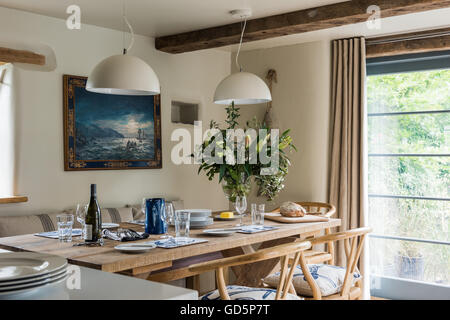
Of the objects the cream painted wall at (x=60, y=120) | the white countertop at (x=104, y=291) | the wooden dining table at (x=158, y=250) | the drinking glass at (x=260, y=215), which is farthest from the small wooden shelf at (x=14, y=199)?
the white countertop at (x=104, y=291)

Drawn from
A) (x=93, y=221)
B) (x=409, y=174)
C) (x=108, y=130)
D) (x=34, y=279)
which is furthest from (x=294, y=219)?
(x=34, y=279)

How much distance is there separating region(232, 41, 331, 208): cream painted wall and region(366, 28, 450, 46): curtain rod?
0.43m

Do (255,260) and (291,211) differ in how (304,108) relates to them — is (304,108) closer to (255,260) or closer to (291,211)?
(291,211)

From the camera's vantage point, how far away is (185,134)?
5289mm

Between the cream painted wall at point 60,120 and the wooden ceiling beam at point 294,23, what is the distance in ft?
1.27

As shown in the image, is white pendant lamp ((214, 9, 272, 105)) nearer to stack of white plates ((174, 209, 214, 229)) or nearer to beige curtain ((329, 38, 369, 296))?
stack of white plates ((174, 209, 214, 229))

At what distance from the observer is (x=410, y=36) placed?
4.70 m

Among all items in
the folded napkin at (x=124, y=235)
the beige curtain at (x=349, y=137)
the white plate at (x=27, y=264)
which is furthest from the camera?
the beige curtain at (x=349, y=137)

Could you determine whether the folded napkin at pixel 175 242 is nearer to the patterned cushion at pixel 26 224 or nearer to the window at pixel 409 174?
the patterned cushion at pixel 26 224

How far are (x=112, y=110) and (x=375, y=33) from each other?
2.43m

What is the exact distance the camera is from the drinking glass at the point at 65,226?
8.91 ft

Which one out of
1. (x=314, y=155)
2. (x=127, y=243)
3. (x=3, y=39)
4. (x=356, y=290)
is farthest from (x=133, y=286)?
(x=314, y=155)

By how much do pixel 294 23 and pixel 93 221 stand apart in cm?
221

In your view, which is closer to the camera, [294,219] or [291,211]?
[294,219]
